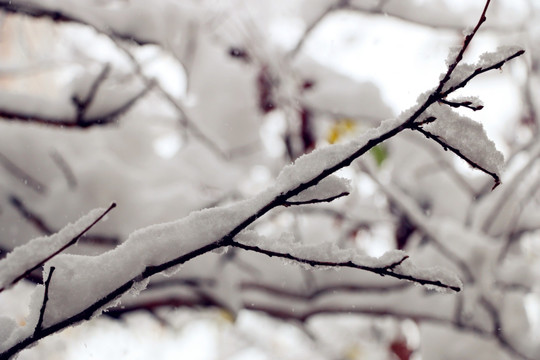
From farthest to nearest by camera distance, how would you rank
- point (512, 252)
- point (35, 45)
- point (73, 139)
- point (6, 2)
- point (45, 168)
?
1. point (35, 45)
2. point (512, 252)
3. point (73, 139)
4. point (45, 168)
5. point (6, 2)

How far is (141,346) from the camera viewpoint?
3143 millimetres

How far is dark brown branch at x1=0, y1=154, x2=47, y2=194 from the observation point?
3.90 ft

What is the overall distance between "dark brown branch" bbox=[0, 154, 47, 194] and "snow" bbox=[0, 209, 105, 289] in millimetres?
822

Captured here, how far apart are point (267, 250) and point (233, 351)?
4.33 metres

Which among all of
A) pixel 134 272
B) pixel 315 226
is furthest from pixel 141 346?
pixel 134 272

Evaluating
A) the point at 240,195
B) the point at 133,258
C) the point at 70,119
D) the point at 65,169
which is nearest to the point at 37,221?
the point at 65,169

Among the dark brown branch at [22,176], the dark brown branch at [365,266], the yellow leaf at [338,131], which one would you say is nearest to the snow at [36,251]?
the dark brown branch at [365,266]

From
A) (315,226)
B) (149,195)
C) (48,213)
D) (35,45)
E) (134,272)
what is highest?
(35,45)

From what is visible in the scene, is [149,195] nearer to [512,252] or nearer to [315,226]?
[315,226]

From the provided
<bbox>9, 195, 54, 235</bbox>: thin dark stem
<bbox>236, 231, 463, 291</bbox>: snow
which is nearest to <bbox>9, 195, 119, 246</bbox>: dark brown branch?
<bbox>9, 195, 54, 235</bbox>: thin dark stem

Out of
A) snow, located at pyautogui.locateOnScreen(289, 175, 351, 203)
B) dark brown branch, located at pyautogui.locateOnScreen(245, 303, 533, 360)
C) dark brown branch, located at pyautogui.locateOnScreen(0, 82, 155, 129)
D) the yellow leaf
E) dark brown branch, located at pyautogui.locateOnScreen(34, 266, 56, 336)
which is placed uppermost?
the yellow leaf

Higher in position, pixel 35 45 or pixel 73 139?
pixel 35 45

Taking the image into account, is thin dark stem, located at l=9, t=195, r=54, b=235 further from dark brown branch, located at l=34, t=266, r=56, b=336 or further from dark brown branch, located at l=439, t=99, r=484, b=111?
dark brown branch, located at l=439, t=99, r=484, b=111

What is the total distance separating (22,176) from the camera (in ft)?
3.94
